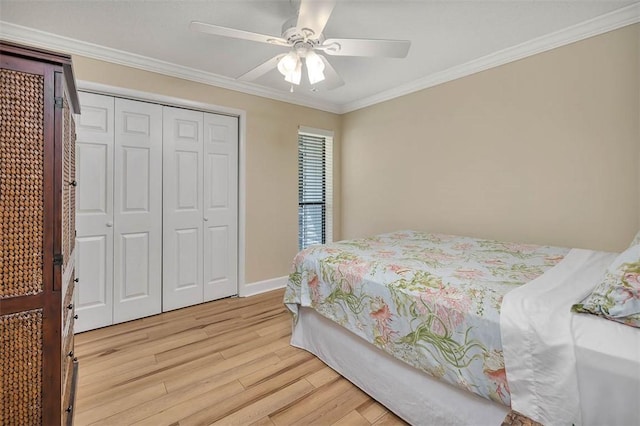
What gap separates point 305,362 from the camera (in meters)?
2.02

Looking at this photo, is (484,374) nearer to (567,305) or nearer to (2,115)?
(567,305)

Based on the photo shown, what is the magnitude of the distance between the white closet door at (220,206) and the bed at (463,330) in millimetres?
1349

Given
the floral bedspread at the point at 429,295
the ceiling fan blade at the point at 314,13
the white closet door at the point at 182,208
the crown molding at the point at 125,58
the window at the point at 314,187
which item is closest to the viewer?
the floral bedspread at the point at 429,295

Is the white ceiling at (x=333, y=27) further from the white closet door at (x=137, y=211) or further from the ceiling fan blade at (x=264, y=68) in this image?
the white closet door at (x=137, y=211)

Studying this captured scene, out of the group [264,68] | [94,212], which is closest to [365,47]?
[264,68]

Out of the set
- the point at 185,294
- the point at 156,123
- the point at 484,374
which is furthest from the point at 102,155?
the point at 484,374

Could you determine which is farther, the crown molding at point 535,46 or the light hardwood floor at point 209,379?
the crown molding at point 535,46

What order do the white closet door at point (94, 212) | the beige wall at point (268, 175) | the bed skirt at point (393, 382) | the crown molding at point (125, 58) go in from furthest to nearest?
the beige wall at point (268, 175), the white closet door at point (94, 212), the crown molding at point (125, 58), the bed skirt at point (393, 382)

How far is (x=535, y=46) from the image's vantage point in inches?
93.0

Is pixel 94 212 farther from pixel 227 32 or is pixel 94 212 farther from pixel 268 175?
pixel 227 32

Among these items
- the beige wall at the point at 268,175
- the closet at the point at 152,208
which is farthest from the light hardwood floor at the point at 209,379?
the beige wall at the point at 268,175

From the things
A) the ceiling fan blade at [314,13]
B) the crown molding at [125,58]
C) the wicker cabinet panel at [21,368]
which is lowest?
the wicker cabinet panel at [21,368]

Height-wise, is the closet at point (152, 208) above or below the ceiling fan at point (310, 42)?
below

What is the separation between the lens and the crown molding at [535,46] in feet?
6.57
